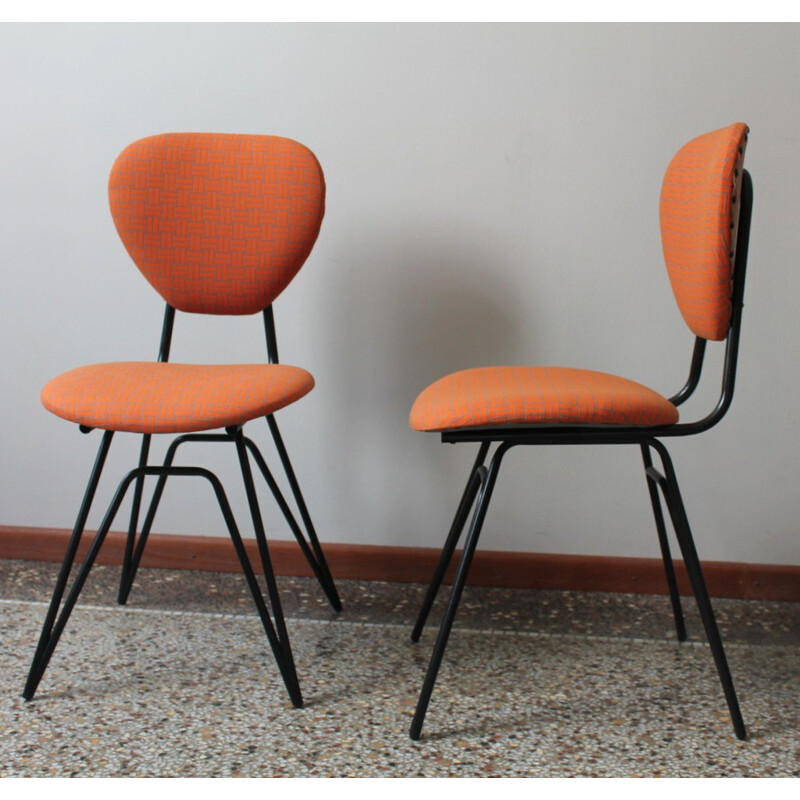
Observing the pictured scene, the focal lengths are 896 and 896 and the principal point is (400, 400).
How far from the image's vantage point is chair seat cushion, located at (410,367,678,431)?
129 centimetres

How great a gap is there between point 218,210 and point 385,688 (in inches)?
36.9

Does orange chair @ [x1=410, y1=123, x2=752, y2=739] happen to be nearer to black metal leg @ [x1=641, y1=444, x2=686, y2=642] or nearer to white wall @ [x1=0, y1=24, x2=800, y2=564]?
black metal leg @ [x1=641, y1=444, x2=686, y2=642]

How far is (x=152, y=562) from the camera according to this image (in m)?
2.11

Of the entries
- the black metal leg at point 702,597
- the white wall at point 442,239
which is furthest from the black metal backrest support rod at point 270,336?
the black metal leg at point 702,597

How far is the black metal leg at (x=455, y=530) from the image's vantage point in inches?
60.6

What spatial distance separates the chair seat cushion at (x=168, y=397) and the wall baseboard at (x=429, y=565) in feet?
2.13

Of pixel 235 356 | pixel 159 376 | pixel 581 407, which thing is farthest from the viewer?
pixel 235 356

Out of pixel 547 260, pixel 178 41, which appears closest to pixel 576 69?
pixel 547 260

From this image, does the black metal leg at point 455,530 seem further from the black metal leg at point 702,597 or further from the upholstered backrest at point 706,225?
the upholstered backrest at point 706,225

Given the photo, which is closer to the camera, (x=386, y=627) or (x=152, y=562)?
(x=386, y=627)

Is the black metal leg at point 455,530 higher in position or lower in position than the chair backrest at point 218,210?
lower

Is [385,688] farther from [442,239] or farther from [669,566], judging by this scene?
Answer: [442,239]

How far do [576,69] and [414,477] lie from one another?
931 millimetres

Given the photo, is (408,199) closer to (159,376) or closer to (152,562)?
(159,376)
